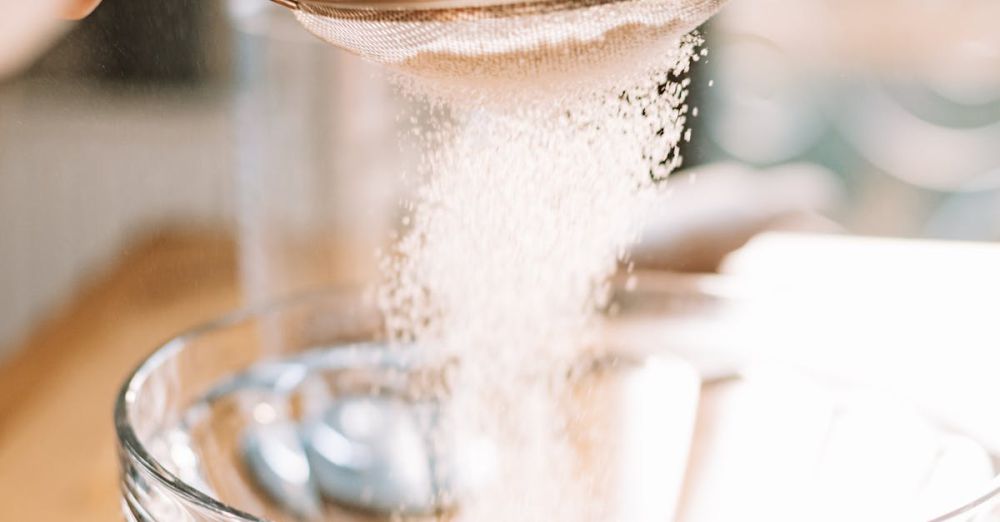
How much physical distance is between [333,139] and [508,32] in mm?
286

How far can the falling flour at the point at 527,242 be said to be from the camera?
0.34m

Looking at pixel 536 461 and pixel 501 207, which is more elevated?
pixel 501 207

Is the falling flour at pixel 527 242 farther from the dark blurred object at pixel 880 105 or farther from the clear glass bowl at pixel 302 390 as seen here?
the dark blurred object at pixel 880 105

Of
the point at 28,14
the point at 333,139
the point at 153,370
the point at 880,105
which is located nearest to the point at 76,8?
the point at 28,14

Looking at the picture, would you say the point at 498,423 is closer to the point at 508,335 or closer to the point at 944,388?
the point at 508,335

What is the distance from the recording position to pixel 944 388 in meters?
0.38

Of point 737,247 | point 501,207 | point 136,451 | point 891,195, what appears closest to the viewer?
point 136,451

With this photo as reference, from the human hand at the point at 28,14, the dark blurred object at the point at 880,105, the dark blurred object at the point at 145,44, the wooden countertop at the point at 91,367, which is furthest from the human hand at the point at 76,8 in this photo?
the dark blurred object at the point at 880,105

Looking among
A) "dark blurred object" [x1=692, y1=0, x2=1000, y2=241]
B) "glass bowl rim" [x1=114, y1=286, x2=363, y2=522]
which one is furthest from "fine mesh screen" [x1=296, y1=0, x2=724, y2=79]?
"dark blurred object" [x1=692, y1=0, x2=1000, y2=241]

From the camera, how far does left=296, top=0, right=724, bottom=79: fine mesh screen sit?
11.1 inches

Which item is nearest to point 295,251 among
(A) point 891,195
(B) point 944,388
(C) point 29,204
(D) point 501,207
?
(C) point 29,204

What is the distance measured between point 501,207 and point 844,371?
16 cm

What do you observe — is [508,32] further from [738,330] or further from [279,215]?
[279,215]

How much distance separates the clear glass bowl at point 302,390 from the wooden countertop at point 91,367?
0.10 meters
